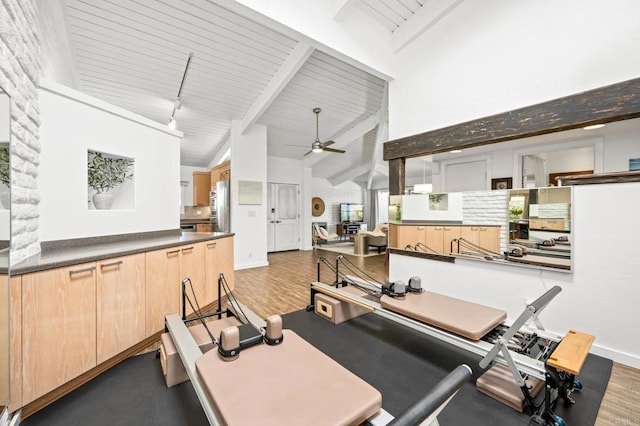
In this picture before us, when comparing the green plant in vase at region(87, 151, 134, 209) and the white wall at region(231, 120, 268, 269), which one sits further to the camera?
the white wall at region(231, 120, 268, 269)

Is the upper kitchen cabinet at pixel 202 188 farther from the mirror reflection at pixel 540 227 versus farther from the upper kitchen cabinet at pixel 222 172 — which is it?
the mirror reflection at pixel 540 227

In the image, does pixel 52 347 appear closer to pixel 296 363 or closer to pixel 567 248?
pixel 296 363

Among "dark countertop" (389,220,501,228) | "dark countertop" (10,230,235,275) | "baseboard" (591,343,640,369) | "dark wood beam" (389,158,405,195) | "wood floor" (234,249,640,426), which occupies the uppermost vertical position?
"dark wood beam" (389,158,405,195)

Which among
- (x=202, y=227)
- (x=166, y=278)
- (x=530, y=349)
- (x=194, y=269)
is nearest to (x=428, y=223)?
(x=530, y=349)

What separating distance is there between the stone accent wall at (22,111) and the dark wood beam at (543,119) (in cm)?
353

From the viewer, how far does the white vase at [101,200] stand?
247cm

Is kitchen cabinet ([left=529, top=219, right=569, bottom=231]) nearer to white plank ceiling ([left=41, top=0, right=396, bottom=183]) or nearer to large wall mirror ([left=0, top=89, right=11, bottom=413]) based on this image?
white plank ceiling ([left=41, top=0, right=396, bottom=183])

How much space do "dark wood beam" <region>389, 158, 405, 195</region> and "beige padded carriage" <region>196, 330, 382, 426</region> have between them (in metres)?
2.69

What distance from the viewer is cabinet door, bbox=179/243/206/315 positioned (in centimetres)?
264

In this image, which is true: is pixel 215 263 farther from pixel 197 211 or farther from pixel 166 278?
pixel 197 211

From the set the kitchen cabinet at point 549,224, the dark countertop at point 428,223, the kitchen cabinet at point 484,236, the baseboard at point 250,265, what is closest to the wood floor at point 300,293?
the baseboard at point 250,265

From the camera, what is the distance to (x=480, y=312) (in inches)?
80.9

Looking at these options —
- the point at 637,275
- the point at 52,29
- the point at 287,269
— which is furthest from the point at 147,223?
the point at 637,275

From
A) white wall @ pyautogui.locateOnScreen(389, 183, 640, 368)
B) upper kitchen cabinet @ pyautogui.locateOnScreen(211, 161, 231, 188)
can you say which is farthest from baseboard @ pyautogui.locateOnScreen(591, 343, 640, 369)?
upper kitchen cabinet @ pyautogui.locateOnScreen(211, 161, 231, 188)
